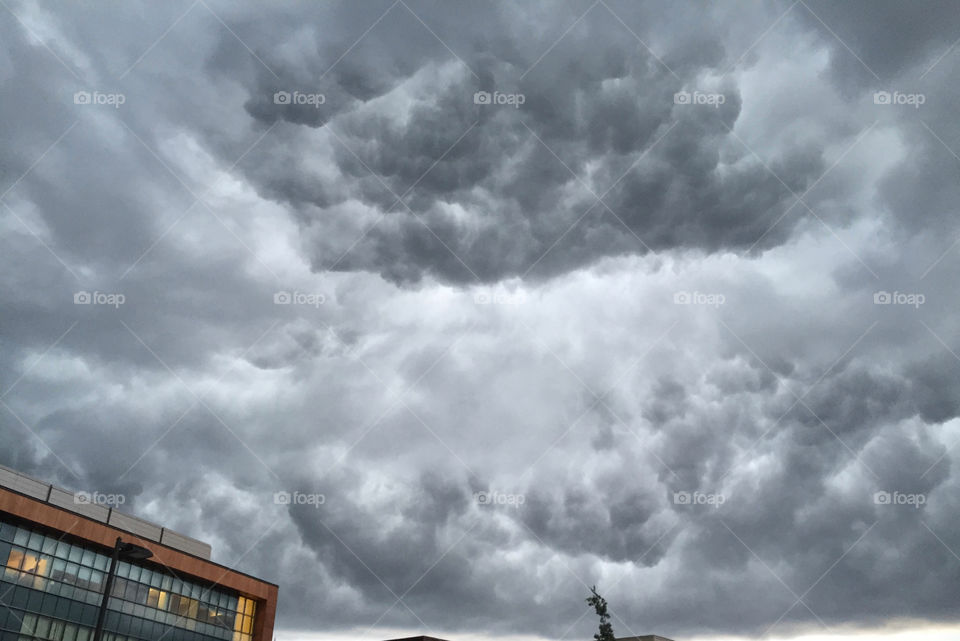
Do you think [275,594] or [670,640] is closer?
[275,594]

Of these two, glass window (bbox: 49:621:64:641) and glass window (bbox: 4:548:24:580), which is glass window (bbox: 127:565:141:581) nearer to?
glass window (bbox: 49:621:64:641)

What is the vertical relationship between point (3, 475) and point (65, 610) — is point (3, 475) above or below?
above

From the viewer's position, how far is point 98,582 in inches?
1752

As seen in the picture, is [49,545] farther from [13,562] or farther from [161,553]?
[161,553]

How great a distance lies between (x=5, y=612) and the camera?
1512 inches

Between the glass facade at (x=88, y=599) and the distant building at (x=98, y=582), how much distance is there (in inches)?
2.3

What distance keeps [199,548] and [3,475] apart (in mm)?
18117

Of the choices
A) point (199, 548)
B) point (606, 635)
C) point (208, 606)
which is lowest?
point (606, 635)

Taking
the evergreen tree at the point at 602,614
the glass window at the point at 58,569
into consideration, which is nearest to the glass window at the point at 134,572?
the glass window at the point at 58,569

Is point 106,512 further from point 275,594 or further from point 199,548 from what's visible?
point 275,594

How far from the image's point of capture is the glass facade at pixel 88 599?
39531 mm

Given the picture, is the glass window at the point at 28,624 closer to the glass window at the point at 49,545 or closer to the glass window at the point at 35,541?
the glass window at the point at 49,545

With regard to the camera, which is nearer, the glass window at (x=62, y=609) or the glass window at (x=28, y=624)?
the glass window at (x=28, y=624)

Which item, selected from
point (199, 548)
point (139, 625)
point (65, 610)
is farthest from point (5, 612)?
point (199, 548)
